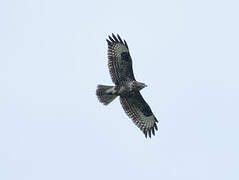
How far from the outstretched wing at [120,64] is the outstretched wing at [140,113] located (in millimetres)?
882

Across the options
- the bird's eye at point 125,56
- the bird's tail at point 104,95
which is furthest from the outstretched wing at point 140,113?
the bird's eye at point 125,56

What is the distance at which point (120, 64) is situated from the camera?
31688 millimetres

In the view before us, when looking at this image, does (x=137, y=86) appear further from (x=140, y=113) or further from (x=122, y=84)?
(x=140, y=113)

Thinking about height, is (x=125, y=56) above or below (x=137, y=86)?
above

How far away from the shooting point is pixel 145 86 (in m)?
31.4

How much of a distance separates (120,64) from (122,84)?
74 cm

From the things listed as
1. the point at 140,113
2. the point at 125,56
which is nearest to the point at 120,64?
the point at 125,56

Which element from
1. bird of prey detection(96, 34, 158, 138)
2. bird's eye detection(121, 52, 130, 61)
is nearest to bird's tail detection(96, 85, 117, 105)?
bird of prey detection(96, 34, 158, 138)

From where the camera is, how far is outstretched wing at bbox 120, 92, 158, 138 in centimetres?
3238

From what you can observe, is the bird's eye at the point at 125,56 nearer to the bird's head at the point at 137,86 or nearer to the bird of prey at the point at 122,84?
the bird of prey at the point at 122,84

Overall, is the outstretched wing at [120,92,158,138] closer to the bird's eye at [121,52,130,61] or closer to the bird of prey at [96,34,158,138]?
the bird of prey at [96,34,158,138]

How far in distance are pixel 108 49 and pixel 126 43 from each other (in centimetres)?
68

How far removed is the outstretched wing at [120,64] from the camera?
31.6m

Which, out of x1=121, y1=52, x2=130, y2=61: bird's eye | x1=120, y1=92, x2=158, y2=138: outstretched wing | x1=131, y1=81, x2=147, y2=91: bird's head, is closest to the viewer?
x1=131, y1=81, x2=147, y2=91: bird's head
